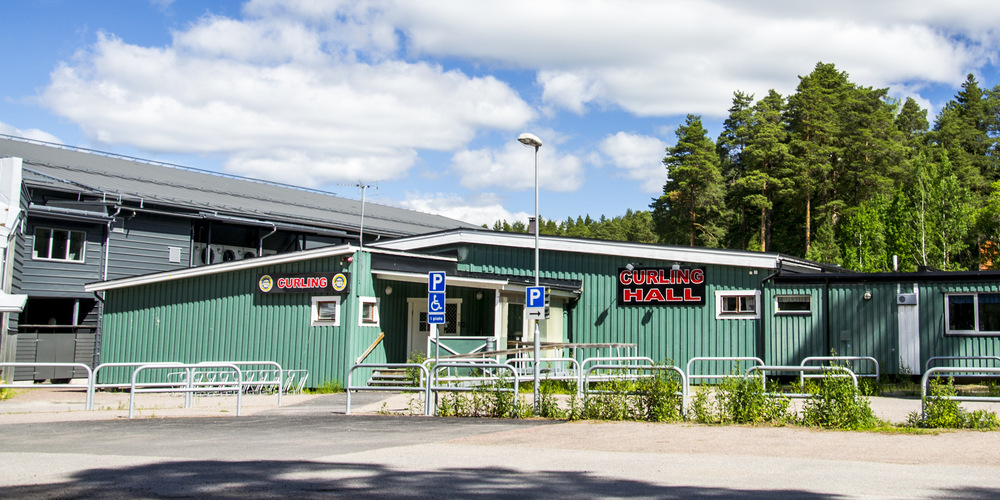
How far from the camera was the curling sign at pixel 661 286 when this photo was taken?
23.0m

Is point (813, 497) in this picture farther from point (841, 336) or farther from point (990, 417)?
point (841, 336)

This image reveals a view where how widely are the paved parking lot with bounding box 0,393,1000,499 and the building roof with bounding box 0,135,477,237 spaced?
18.1 metres

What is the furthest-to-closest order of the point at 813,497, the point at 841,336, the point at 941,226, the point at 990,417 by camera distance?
the point at 941,226 < the point at 841,336 < the point at 990,417 < the point at 813,497

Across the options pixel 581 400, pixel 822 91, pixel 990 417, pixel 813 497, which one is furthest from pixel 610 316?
pixel 822 91

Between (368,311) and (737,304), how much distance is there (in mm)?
9381

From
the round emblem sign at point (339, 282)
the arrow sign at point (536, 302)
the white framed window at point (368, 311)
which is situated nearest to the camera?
the arrow sign at point (536, 302)

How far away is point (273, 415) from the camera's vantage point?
48.2 ft

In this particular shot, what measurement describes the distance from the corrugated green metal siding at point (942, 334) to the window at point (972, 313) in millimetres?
110

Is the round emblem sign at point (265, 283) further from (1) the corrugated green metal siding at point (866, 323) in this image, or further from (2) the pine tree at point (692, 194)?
(2) the pine tree at point (692, 194)

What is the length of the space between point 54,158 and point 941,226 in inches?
1538

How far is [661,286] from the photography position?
76.7 feet

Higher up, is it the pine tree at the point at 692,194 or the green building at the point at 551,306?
Result: the pine tree at the point at 692,194

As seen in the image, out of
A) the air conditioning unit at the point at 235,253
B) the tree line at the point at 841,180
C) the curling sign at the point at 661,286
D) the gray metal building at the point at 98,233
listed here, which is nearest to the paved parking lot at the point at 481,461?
the curling sign at the point at 661,286

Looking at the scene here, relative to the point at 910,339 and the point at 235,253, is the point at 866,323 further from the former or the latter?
the point at 235,253
